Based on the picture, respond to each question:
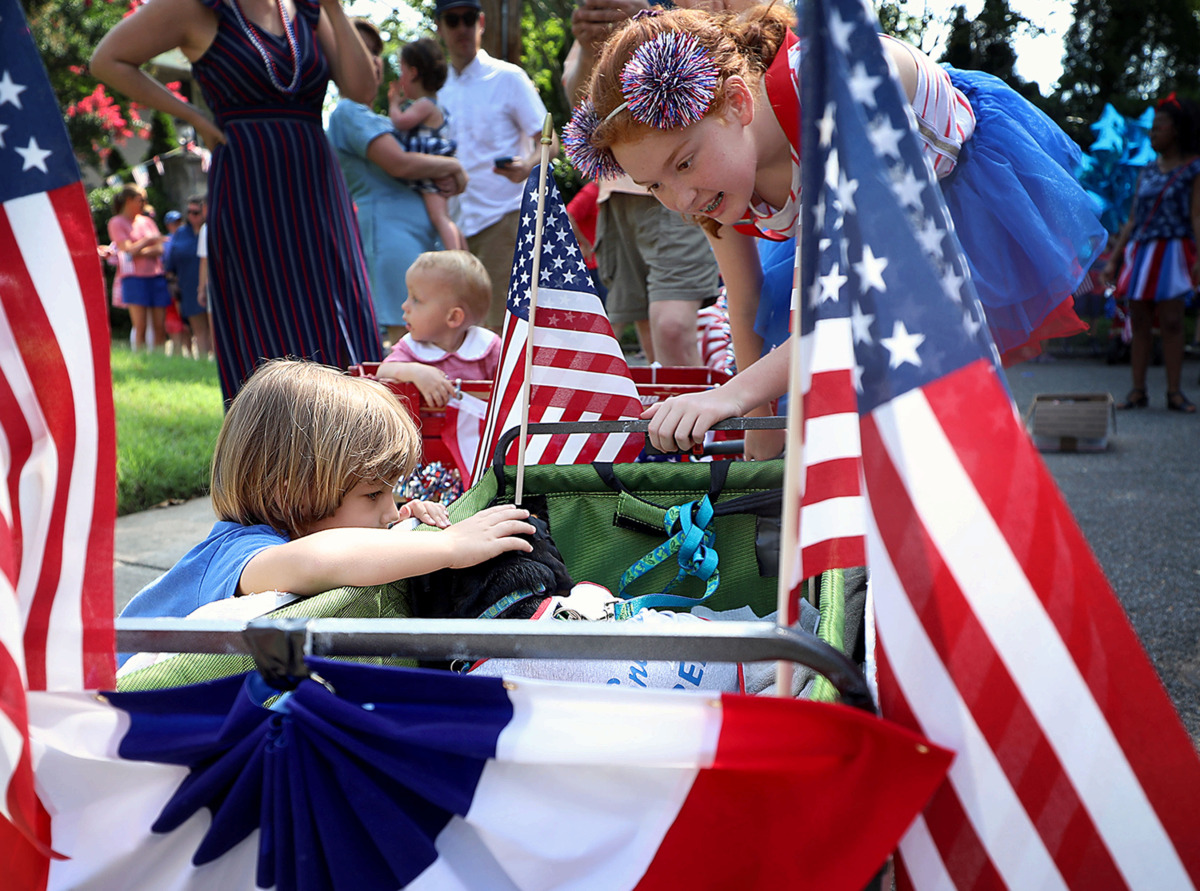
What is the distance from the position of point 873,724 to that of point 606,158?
152 centimetres

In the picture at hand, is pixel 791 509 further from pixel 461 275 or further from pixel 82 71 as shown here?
pixel 82 71

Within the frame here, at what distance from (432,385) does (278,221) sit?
853 mm

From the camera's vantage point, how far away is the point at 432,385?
3336mm

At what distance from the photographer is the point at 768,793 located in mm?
953

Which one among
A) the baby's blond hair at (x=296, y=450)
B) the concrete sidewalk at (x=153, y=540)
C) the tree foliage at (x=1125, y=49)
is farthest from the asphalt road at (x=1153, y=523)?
the tree foliage at (x=1125, y=49)

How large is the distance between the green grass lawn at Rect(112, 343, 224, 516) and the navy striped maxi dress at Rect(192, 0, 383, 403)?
0.74 metres

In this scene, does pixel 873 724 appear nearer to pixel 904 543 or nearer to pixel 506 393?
pixel 904 543

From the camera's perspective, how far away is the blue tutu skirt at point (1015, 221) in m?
2.17

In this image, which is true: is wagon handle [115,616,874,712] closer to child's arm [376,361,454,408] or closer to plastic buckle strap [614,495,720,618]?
plastic buckle strap [614,495,720,618]

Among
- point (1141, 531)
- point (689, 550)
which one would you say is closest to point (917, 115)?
point (689, 550)

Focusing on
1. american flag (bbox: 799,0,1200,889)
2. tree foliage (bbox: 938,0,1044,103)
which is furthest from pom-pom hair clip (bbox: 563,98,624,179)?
tree foliage (bbox: 938,0,1044,103)

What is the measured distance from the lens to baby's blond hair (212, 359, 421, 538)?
1741 millimetres

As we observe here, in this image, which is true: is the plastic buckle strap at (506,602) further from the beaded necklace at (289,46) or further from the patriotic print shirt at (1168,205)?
the patriotic print shirt at (1168,205)

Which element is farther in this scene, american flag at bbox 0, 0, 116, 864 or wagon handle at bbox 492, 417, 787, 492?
wagon handle at bbox 492, 417, 787, 492
